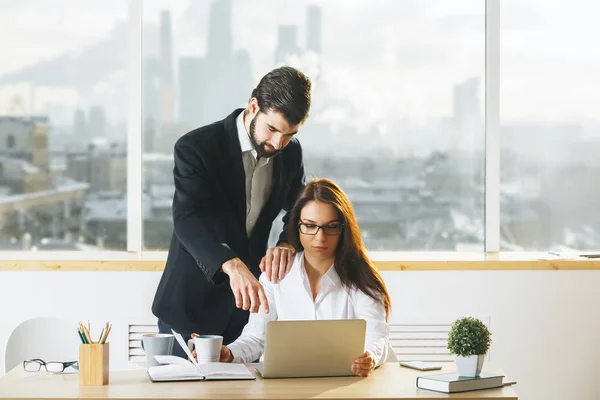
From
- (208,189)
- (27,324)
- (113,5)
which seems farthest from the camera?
(113,5)

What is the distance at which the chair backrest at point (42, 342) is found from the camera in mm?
3369

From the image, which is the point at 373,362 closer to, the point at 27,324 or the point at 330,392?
the point at 330,392

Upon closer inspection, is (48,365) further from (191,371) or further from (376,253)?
(376,253)

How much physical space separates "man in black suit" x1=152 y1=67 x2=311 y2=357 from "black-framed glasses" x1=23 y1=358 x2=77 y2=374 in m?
0.49

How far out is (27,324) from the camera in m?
3.39

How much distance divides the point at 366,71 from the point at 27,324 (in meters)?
2.08

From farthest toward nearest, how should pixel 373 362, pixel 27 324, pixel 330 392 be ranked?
pixel 27 324, pixel 373 362, pixel 330 392

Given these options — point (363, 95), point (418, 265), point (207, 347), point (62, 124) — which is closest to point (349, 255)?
point (207, 347)

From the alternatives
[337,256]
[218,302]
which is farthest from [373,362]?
[218,302]

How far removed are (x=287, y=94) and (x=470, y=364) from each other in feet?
3.33

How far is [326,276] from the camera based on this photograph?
307cm

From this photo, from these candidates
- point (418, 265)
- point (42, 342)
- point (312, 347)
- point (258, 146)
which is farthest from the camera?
point (418, 265)

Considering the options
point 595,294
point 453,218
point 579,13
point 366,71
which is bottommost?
point 595,294

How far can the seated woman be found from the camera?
9.95 feet
